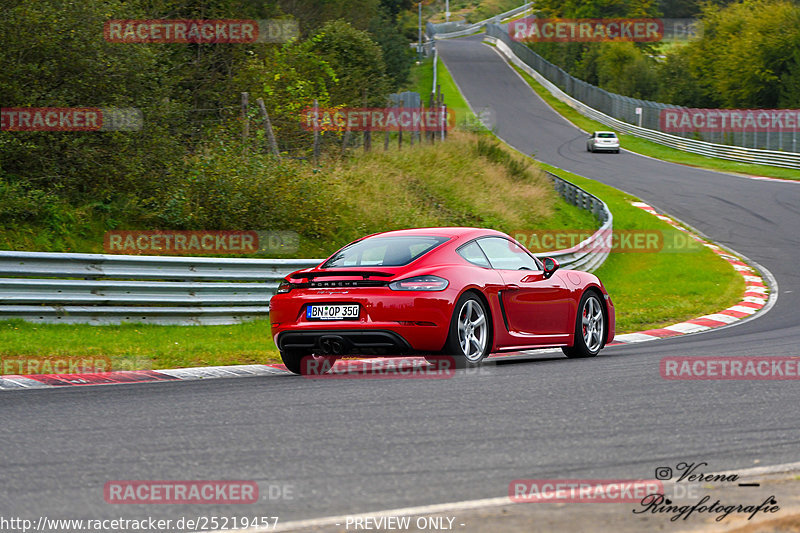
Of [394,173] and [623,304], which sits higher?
[394,173]

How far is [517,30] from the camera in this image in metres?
123

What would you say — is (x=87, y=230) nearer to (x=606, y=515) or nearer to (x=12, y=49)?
(x=12, y=49)

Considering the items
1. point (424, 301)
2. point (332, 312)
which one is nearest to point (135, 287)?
point (332, 312)

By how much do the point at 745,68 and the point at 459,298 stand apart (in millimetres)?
61301

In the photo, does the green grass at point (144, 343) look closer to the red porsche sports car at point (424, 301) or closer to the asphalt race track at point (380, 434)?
the red porsche sports car at point (424, 301)

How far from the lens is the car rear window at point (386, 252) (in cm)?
922

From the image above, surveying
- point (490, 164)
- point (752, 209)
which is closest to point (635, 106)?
point (752, 209)

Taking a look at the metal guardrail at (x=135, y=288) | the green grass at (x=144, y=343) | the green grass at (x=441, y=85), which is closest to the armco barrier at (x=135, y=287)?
the metal guardrail at (x=135, y=288)

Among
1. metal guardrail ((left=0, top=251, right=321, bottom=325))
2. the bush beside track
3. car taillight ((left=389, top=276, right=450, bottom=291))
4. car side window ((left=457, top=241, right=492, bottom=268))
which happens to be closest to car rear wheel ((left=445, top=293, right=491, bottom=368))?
car taillight ((left=389, top=276, right=450, bottom=291))

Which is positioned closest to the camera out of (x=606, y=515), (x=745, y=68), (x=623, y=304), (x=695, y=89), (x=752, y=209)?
(x=606, y=515)

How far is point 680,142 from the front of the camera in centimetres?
5822

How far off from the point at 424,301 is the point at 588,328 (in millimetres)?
3055

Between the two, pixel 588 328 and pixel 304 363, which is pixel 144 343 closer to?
pixel 304 363

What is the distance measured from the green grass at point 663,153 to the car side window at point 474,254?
121 ft
